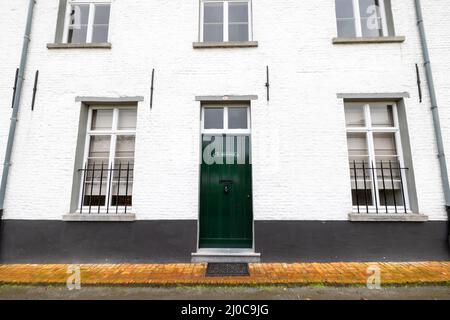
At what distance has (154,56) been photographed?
575 centimetres

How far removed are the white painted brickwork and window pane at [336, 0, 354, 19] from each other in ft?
1.29

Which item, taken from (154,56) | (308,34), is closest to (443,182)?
(308,34)

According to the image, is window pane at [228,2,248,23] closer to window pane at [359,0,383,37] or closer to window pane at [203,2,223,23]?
window pane at [203,2,223,23]

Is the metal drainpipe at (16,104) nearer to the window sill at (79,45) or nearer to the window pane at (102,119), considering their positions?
the window sill at (79,45)

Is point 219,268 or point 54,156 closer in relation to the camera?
point 219,268

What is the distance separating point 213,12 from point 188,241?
552 cm

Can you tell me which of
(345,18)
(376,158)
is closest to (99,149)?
(376,158)

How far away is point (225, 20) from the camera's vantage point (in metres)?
6.11

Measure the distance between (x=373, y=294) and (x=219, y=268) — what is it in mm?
2555

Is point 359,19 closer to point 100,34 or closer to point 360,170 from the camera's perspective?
point 360,170

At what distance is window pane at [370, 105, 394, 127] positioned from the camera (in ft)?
18.5

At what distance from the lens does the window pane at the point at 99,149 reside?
18.7ft

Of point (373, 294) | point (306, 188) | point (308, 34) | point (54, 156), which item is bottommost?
point (373, 294)

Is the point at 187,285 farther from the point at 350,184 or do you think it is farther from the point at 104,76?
the point at 104,76
